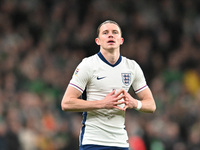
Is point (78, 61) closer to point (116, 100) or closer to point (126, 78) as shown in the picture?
point (126, 78)

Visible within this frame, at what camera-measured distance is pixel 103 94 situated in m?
5.15

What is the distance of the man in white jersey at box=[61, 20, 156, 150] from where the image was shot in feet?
16.5

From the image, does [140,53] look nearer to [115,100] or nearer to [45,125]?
[45,125]

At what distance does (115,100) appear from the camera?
4.89m

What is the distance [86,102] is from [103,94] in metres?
0.26

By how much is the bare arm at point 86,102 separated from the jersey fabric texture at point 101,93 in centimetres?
9

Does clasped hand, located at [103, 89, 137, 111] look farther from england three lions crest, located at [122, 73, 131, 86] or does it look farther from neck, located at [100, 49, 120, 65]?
neck, located at [100, 49, 120, 65]

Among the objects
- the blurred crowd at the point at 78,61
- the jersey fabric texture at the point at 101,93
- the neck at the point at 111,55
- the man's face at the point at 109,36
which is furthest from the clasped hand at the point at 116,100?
the blurred crowd at the point at 78,61

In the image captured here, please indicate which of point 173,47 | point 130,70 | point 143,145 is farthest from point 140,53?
point 130,70

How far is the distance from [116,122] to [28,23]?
9.04 meters

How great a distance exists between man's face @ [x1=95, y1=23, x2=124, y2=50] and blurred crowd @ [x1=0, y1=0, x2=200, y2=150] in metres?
4.58

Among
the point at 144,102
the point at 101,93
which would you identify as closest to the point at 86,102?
the point at 101,93

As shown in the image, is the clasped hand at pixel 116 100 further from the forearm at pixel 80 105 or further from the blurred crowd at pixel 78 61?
the blurred crowd at pixel 78 61

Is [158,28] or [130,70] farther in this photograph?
[158,28]
